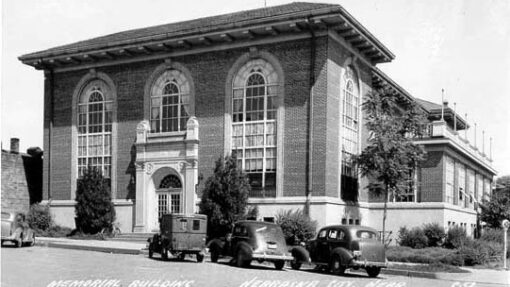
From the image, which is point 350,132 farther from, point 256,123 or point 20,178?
point 20,178

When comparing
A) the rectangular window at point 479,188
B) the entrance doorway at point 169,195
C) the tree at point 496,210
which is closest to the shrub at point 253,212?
the entrance doorway at point 169,195

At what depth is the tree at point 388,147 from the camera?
29547 millimetres

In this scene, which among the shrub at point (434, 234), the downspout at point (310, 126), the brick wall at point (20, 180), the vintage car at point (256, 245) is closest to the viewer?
the vintage car at point (256, 245)

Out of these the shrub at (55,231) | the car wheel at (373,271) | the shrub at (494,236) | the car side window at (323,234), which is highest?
the car side window at (323,234)

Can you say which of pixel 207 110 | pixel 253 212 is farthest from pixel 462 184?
pixel 207 110

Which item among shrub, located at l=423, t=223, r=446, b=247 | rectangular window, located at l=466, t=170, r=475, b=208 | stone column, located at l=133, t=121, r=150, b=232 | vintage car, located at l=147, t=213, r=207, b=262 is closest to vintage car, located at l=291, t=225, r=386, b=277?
vintage car, located at l=147, t=213, r=207, b=262

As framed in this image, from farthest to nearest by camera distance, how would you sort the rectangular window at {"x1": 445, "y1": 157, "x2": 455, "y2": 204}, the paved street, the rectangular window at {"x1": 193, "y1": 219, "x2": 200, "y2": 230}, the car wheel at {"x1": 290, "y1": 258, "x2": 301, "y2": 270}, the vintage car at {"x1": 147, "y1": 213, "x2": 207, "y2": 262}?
the rectangular window at {"x1": 445, "y1": 157, "x2": 455, "y2": 204}
the rectangular window at {"x1": 193, "y1": 219, "x2": 200, "y2": 230}
the vintage car at {"x1": 147, "y1": 213, "x2": 207, "y2": 262}
the car wheel at {"x1": 290, "y1": 258, "x2": 301, "y2": 270}
the paved street

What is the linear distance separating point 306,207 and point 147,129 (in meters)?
9.72

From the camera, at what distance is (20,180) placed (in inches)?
1497

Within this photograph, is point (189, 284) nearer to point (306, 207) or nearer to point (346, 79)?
point (306, 207)

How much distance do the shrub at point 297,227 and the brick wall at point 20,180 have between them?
16616mm

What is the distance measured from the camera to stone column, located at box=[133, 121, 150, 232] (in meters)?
33.5

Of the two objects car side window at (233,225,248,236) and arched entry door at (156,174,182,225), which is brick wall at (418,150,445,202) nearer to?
arched entry door at (156,174,182,225)

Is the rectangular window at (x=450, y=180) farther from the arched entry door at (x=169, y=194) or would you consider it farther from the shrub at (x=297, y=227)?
the arched entry door at (x=169, y=194)
